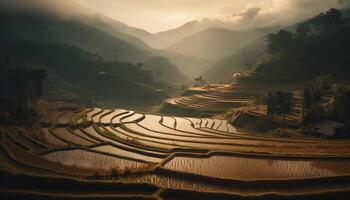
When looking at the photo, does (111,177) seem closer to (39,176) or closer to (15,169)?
(39,176)

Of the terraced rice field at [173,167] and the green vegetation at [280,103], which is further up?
the green vegetation at [280,103]

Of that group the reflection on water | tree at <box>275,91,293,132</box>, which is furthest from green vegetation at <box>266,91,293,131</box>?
the reflection on water

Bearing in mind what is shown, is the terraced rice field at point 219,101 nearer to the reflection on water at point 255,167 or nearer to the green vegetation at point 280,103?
the green vegetation at point 280,103

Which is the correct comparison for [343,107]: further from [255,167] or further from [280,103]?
[255,167]

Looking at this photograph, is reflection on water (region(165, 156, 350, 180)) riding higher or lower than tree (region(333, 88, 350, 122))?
lower

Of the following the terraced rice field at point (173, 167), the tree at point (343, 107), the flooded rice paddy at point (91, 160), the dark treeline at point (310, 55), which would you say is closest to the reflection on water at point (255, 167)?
the terraced rice field at point (173, 167)

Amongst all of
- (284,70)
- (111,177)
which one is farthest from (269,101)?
(284,70)

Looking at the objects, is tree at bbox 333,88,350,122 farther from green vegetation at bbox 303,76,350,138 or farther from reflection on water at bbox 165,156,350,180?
reflection on water at bbox 165,156,350,180
